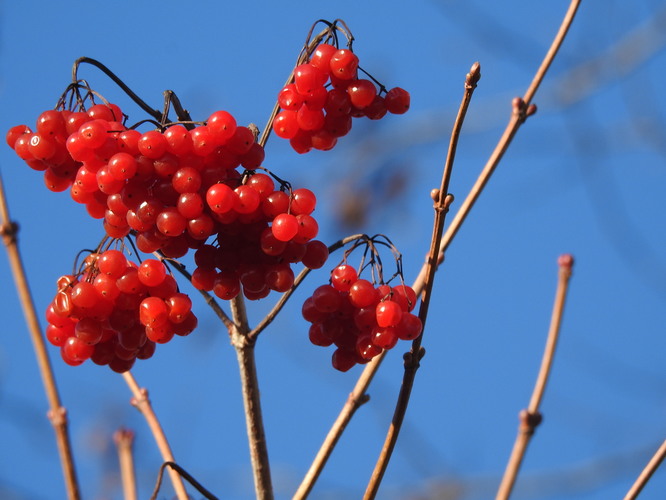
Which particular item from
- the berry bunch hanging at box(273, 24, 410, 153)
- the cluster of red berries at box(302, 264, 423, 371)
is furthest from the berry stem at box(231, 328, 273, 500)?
the berry bunch hanging at box(273, 24, 410, 153)

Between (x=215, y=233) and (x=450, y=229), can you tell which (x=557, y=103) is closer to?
(x=450, y=229)

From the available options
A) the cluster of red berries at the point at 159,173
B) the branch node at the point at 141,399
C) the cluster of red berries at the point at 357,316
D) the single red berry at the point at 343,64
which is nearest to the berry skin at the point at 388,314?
the cluster of red berries at the point at 357,316

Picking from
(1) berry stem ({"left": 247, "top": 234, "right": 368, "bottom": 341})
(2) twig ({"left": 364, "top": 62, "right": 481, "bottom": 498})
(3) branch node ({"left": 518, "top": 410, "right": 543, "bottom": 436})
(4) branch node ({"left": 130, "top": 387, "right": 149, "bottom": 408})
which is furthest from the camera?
(4) branch node ({"left": 130, "top": 387, "right": 149, "bottom": 408})

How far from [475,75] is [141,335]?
2.02 feet

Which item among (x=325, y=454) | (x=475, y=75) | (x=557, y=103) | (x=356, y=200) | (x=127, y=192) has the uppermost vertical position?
(x=557, y=103)

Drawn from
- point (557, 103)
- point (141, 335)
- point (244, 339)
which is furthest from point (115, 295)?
point (557, 103)

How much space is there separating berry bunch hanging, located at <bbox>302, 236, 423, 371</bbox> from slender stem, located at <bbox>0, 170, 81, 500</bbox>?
15.2 inches

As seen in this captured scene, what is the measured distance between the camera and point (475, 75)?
108cm

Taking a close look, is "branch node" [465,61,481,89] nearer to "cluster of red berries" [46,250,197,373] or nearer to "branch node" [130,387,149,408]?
"cluster of red berries" [46,250,197,373]

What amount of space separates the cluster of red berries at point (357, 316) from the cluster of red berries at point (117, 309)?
0.62 feet

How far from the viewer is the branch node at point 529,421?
4.55ft

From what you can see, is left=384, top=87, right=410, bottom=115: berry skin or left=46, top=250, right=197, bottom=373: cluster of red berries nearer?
left=46, top=250, right=197, bottom=373: cluster of red berries

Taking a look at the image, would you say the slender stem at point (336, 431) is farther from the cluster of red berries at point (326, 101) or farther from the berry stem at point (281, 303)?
the cluster of red berries at point (326, 101)

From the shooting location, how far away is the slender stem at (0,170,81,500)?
123 centimetres
